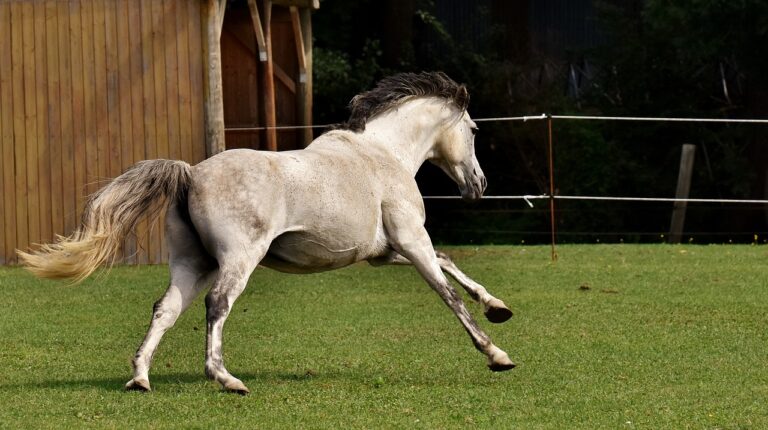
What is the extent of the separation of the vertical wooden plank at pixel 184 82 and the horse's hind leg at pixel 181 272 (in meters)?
7.89

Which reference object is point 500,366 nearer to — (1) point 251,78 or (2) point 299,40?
(2) point 299,40

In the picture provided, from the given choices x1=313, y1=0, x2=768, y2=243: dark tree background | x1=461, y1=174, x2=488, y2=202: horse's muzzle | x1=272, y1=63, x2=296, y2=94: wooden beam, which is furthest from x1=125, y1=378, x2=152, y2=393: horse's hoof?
x1=313, y1=0, x2=768, y2=243: dark tree background

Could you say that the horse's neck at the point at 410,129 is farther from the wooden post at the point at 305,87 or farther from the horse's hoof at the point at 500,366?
the wooden post at the point at 305,87

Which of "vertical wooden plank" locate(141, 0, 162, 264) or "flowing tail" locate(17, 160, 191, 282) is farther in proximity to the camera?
"vertical wooden plank" locate(141, 0, 162, 264)

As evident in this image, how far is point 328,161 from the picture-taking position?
8.52m

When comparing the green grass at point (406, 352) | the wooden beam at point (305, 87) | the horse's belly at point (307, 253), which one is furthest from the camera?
the wooden beam at point (305, 87)

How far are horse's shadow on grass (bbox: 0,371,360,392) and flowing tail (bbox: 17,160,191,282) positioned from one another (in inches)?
26.3

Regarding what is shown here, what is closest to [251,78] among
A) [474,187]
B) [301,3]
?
[301,3]

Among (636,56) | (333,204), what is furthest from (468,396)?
(636,56)

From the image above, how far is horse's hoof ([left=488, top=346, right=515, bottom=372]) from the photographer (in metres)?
8.30

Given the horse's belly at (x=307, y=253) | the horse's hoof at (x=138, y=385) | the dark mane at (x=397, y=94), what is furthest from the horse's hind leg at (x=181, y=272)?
the dark mane at (x=397, y=94)

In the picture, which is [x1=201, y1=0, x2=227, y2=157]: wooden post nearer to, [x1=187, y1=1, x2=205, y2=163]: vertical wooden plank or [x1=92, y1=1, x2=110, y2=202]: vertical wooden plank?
[x1=187, y1=1, x2=205, y2=163]: vertical wooden plank

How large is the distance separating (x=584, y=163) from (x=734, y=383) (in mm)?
15735

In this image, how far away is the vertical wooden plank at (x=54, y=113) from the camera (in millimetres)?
15977
